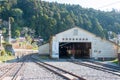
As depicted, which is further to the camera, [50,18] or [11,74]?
[50,18]

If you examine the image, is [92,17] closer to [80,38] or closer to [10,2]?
[10,2]

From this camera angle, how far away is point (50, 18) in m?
125

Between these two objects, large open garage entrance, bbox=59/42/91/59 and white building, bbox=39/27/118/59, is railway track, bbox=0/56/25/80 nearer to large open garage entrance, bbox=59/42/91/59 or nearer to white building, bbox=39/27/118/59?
white building, bbox=39/27/118/59

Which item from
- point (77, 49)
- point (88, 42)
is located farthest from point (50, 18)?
point (88, 42)

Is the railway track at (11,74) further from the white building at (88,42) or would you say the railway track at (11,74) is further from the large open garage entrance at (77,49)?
the large open garage entrance at (77,49)

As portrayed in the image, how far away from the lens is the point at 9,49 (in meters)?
72.1

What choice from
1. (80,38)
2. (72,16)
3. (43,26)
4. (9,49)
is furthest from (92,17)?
(80,38)

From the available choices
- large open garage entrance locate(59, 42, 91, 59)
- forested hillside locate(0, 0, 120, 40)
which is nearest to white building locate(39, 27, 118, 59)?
large open garage entrance locate(59, 42, 91, 59)

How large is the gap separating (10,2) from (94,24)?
4748 cm

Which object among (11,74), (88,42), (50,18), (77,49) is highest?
(50,18)

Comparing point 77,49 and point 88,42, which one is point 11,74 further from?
point 77,49

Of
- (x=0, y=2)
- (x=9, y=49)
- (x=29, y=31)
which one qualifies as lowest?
(x=9, y=49)

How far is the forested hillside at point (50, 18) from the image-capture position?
117 metres

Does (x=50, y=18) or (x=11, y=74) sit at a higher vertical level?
(x=50, y=18)
